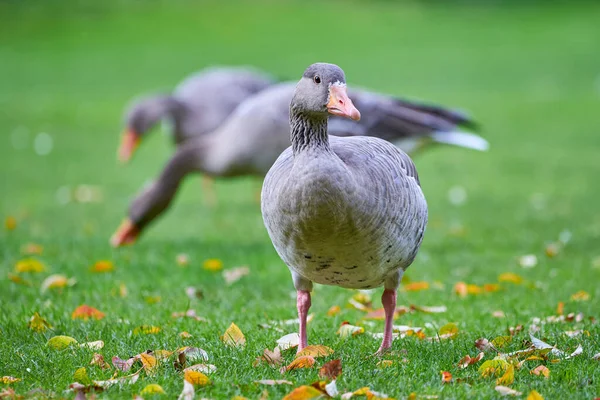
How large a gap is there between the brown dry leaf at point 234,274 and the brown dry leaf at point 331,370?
2527 mm

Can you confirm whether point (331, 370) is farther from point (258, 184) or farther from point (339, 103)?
point (258, 184)

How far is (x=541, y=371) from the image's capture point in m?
4.01

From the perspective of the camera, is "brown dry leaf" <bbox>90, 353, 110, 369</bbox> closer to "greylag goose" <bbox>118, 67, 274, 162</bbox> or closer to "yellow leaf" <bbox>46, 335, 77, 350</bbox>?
"yellow leaf" <bbox>46, 335, 77, 350</bbox>

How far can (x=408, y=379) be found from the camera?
396 cm

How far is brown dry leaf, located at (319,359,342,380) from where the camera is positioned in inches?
156

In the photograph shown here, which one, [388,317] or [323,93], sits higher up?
[323,93]

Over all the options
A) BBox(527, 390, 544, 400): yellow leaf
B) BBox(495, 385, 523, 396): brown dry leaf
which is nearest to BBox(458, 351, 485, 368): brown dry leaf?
BBox(495, 385, 523, 396): brown dry leaf

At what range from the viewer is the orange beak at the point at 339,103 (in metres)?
3.89

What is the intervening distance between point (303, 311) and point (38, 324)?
150 centimetres

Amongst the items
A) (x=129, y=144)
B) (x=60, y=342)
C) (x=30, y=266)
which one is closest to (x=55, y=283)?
(x=30, y=266)

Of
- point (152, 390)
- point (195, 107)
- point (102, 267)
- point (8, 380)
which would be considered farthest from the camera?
point (195, 107)

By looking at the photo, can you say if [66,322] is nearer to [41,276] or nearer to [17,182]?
[41,276]

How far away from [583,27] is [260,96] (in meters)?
20.9

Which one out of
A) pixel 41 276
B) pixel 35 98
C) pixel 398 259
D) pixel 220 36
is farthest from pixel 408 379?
pixel 220 36
